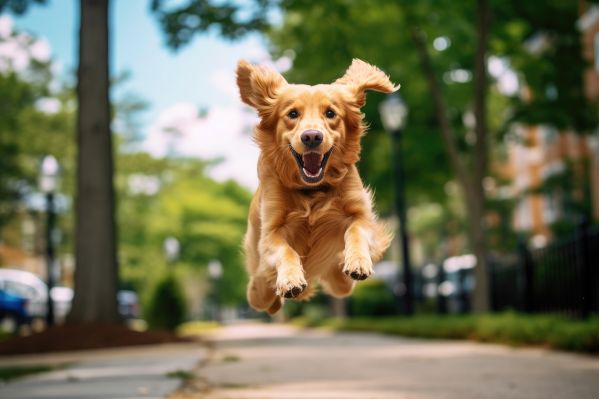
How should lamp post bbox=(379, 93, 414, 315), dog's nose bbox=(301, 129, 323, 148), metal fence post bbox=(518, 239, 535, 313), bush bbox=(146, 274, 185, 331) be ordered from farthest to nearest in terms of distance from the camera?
bush bbox=(146, 274, 185, 331) → lamp post bbox=(379, 93, 414, 315) → metal fence post bbox=(518, 239, 535, 313) → dog's nose bbox=(301, 129, 323, 148)

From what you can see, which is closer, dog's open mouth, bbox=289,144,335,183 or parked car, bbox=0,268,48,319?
dog's open mouth, bbox=289,144,335,183

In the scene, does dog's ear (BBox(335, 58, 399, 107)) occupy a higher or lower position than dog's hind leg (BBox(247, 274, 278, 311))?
higher

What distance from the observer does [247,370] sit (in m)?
9.84

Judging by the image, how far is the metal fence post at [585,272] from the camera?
462 inches

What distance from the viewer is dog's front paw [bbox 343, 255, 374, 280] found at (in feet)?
10.4

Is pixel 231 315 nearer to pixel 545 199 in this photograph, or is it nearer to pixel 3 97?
pixel 545 199

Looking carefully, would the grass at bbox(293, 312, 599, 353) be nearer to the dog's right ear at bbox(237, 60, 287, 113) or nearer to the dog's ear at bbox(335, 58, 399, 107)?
the dog's ear at bbox(335, 58, 399, 107)

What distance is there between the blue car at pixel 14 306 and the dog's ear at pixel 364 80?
27.9m

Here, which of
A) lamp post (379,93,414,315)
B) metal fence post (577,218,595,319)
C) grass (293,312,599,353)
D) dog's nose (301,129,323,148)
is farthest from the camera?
lamp post (379,93,414,315)

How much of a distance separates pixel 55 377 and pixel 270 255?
5751 mm

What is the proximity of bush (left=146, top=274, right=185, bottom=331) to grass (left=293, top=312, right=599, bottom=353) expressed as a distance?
22.1 ft

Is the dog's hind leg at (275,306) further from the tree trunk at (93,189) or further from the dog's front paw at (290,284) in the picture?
the tree trunk at (93,189)

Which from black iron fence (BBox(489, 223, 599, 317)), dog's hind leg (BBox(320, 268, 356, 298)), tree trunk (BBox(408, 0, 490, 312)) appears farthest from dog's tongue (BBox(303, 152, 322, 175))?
tree trunk (BBox(408, 0, 490, 312))

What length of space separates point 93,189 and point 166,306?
962cm
